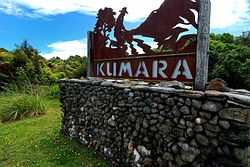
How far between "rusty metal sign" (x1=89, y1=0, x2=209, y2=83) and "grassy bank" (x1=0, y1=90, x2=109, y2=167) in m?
1.66

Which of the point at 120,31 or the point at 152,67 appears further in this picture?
the point at 120,31

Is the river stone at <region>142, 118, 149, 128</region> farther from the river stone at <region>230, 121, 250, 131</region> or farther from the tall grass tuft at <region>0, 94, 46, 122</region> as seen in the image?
the tall grass tuft at <region>0, 94, 46, 122</region>

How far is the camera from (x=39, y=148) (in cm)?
518

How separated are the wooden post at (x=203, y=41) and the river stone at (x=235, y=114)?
0.63 metres

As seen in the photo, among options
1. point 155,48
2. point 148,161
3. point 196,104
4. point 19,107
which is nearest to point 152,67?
point 155,48

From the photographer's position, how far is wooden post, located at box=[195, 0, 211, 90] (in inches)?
116

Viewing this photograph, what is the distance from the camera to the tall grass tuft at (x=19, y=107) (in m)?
7.83

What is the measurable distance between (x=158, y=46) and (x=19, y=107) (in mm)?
6216

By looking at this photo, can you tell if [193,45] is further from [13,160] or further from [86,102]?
[13,160]

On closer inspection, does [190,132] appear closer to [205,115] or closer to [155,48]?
[205,115]

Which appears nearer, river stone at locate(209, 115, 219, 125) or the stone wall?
the stone wall

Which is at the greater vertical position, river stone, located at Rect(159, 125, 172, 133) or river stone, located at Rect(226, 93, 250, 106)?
river stone, located at Rect(226, 93, 250, 106)

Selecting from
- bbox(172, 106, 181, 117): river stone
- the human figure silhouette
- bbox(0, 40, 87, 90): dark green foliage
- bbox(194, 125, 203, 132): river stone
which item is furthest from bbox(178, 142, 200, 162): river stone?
bbox(0, 40, 87, 90): dark green foliage

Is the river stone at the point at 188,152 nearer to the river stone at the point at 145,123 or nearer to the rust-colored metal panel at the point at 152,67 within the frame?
the river stone at the point at 145,123
